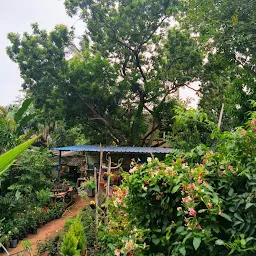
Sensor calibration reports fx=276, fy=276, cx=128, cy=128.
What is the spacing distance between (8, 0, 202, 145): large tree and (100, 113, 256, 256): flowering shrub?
6.98 meters

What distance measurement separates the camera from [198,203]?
5.07ft

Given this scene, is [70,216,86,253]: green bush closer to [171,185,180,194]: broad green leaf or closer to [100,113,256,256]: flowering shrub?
[100,113,256,256]: flowering shrub

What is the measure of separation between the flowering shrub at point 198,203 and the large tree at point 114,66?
6.98 metres

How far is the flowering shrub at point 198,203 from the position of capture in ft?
4.88

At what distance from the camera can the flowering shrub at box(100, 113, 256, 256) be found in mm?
1488

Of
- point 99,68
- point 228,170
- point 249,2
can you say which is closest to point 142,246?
point 228,170

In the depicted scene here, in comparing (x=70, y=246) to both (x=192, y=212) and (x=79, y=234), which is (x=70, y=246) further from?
(x=192, y=212)

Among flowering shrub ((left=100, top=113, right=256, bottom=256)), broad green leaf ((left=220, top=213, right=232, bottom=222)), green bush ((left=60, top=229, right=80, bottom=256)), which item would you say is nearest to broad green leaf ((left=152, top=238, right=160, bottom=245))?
flowering shrub ((left=100, top=113, right=256, bottom=256))

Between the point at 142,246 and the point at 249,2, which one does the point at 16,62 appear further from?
the point at 142,246

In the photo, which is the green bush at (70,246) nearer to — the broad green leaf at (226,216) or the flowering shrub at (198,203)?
the flowering shrub at (198,203)

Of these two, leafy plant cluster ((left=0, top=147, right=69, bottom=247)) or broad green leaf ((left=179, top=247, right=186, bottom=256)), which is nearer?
broad green leaf ((left=179, top=247, right=186, bottom=256))

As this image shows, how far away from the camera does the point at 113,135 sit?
1041 cm

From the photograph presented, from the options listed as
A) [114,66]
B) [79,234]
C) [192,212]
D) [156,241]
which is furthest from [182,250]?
[114,66]

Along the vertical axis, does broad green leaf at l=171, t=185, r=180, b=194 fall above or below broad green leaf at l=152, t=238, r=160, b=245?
above
